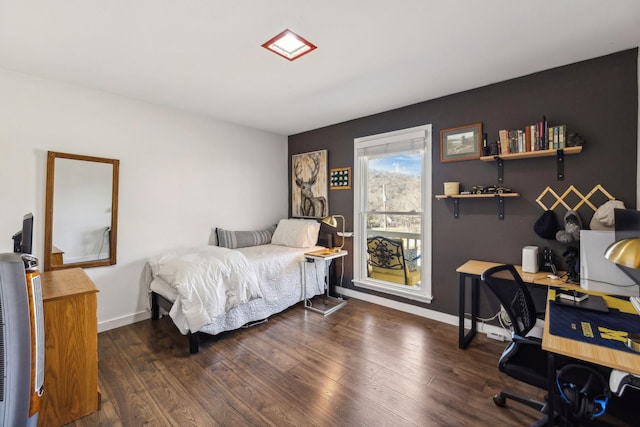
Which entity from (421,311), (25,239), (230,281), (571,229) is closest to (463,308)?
(421,311)

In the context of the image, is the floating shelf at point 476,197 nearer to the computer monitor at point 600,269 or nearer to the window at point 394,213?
the window at point 394,213

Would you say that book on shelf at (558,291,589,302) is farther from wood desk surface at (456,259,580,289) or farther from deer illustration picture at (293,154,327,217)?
deer illustration picture at (293,154,327,217)

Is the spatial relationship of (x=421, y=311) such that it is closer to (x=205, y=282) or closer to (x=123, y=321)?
(x=205, y=282)

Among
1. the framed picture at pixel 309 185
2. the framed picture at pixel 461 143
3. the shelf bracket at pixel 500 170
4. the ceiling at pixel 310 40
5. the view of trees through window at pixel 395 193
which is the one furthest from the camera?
the framed picture at pixel 309 185

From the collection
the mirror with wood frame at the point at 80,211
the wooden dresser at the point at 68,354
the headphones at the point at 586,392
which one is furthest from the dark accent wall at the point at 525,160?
the mirror with wood frame at the point at 80,211

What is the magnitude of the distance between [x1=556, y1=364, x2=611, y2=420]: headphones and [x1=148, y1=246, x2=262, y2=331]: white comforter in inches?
94.5

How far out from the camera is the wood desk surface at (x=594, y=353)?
3.61ft

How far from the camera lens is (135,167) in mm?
3172

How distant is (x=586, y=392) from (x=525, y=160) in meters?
2.04

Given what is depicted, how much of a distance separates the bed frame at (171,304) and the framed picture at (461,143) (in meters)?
1.93

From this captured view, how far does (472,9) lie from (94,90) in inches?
137

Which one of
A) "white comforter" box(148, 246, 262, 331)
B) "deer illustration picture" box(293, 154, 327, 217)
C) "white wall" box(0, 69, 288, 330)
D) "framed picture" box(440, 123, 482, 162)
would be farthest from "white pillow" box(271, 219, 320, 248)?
"framed picture" box(440, 123, 482, 162)

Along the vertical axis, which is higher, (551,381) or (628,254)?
(628,254)

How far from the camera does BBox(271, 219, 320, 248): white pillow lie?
13.1ft
